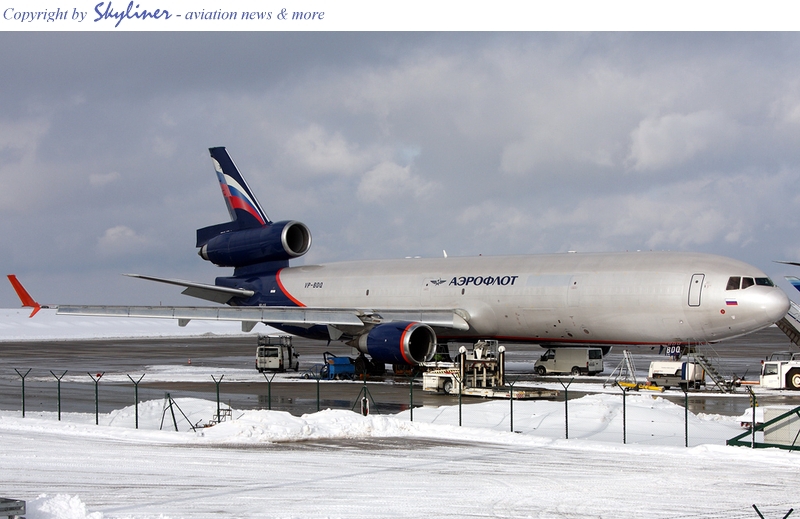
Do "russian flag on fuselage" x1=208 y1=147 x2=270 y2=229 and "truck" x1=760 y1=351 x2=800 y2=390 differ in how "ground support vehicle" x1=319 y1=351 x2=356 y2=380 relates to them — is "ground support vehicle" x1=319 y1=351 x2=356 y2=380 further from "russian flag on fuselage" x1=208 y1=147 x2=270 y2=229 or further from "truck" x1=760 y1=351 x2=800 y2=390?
"truck" x1=760 y1=351 x2=800 y2=390

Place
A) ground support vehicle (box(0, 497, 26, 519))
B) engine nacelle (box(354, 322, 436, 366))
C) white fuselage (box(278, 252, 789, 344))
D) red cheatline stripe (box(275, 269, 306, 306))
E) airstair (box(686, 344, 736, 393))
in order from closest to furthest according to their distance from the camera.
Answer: ground support vehicle (box(0, 497, 26, 519)) → airstair (box(686, 344, 736, 393)) → white fuselage (box(278, 252, 789, 344)) → engine nacelle (box(354, 322, 436, 366)) → red cheatline stripe (box(275, 269, 306, 306))

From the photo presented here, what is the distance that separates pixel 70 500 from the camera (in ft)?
37.9

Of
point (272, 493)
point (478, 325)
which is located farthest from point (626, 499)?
point (478, 325)

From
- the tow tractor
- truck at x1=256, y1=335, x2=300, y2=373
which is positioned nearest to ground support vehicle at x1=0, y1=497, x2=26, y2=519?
the tow tractor

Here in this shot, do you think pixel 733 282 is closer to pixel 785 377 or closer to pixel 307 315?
pixel 785 377

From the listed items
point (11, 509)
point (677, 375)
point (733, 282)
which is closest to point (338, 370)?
point (677, 375)

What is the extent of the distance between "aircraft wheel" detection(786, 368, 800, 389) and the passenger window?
3851mm

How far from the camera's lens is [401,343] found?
33.1 meters

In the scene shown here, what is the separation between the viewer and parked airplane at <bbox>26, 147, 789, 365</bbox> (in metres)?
30.7

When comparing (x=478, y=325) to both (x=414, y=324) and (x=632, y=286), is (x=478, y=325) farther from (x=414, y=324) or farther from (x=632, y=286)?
(x=632, y=286)

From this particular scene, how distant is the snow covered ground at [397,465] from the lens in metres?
12.7

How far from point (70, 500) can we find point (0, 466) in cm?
525

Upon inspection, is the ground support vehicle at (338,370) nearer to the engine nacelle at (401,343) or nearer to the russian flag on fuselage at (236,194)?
the engine nacelle at (401,343)

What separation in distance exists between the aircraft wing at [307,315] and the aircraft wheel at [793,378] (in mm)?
12362
